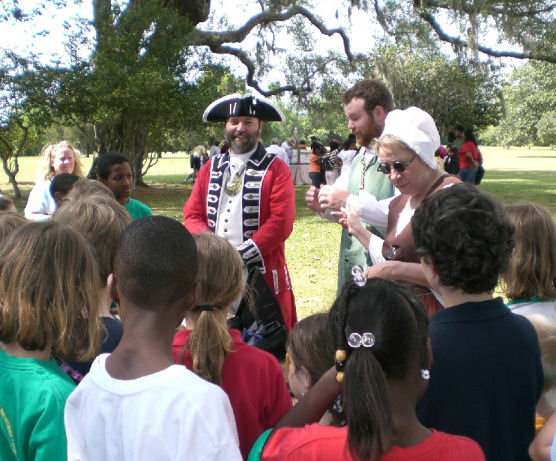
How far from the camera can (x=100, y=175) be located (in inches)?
183

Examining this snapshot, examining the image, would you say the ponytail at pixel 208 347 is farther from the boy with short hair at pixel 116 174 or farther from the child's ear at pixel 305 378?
the boy with short hair at pixel 116 174

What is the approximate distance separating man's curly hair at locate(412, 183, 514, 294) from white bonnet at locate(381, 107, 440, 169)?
96 cm

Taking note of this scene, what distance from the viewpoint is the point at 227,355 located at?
88.5 inches

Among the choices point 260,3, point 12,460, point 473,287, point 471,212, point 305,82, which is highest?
point 260,3

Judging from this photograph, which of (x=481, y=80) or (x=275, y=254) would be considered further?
(x=481, y=80)

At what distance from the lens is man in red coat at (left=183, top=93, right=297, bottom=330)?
4.24 m

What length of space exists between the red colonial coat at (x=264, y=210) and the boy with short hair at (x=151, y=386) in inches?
90.6

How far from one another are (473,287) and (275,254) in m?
2.43

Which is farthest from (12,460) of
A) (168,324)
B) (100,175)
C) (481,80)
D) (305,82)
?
(481,80)

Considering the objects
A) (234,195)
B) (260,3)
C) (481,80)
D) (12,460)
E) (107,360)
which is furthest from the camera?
(481,80)

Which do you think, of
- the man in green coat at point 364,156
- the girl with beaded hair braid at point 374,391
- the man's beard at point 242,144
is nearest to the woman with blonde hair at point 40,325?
the girl with beaded hair braid at point 374,391

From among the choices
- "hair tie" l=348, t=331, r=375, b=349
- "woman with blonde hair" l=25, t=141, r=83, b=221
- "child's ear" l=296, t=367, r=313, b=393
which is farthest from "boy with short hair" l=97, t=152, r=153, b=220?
"hair tie" l=348, t=331, r=375, b=349

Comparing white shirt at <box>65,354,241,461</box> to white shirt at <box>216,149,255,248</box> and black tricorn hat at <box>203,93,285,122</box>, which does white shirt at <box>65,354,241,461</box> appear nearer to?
white shirt at <box>216,149,255,248</box>

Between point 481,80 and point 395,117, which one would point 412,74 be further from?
point 395,117
